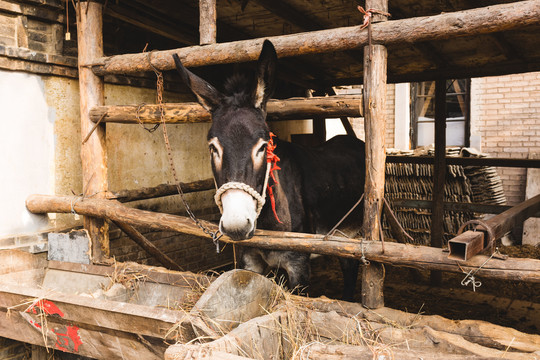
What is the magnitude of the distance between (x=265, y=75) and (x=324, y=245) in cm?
119

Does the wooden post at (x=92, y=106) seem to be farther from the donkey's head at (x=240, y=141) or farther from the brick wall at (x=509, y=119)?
the brick wall at (x=509, y=119)

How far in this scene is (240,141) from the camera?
8.88ft

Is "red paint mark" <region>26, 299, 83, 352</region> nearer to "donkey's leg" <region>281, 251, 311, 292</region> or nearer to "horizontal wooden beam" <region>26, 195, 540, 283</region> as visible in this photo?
"horizontal wooden beam" <region>26, 195, 540, 283</region>

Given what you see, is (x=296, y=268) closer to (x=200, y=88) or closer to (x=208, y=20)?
(x=200, y=88)

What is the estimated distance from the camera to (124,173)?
486 cm

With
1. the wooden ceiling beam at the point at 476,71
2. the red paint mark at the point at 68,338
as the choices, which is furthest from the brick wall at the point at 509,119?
the red paint mark at the point at 68,338

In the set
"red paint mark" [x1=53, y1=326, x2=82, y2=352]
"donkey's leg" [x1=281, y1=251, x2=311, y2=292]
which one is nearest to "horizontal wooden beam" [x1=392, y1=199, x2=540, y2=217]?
"donkey's leg" [x1=281, y1=251, x2=311, y2=292]

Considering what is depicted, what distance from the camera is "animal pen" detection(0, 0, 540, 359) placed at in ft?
7.43

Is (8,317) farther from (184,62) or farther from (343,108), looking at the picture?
(343,108)

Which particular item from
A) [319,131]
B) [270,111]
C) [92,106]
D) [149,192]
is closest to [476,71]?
[319,131]

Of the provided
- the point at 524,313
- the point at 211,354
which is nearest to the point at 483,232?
the point at 211,354

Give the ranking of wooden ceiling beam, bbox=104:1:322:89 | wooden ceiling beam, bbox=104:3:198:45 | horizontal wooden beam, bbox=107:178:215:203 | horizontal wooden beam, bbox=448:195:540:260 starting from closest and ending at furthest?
horizontal wooden beam, bbox=448:195:540:260
horizontal wooden beam, bbox=107:178:215:203
wooden ceiling beam, bbox=104:3:198:45
wooden ceiling beam, bbox=104:1:322:89


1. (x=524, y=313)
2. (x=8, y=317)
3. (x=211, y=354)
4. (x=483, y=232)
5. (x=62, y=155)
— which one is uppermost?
(x=62, y=155)

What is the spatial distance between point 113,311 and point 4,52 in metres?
2.70
